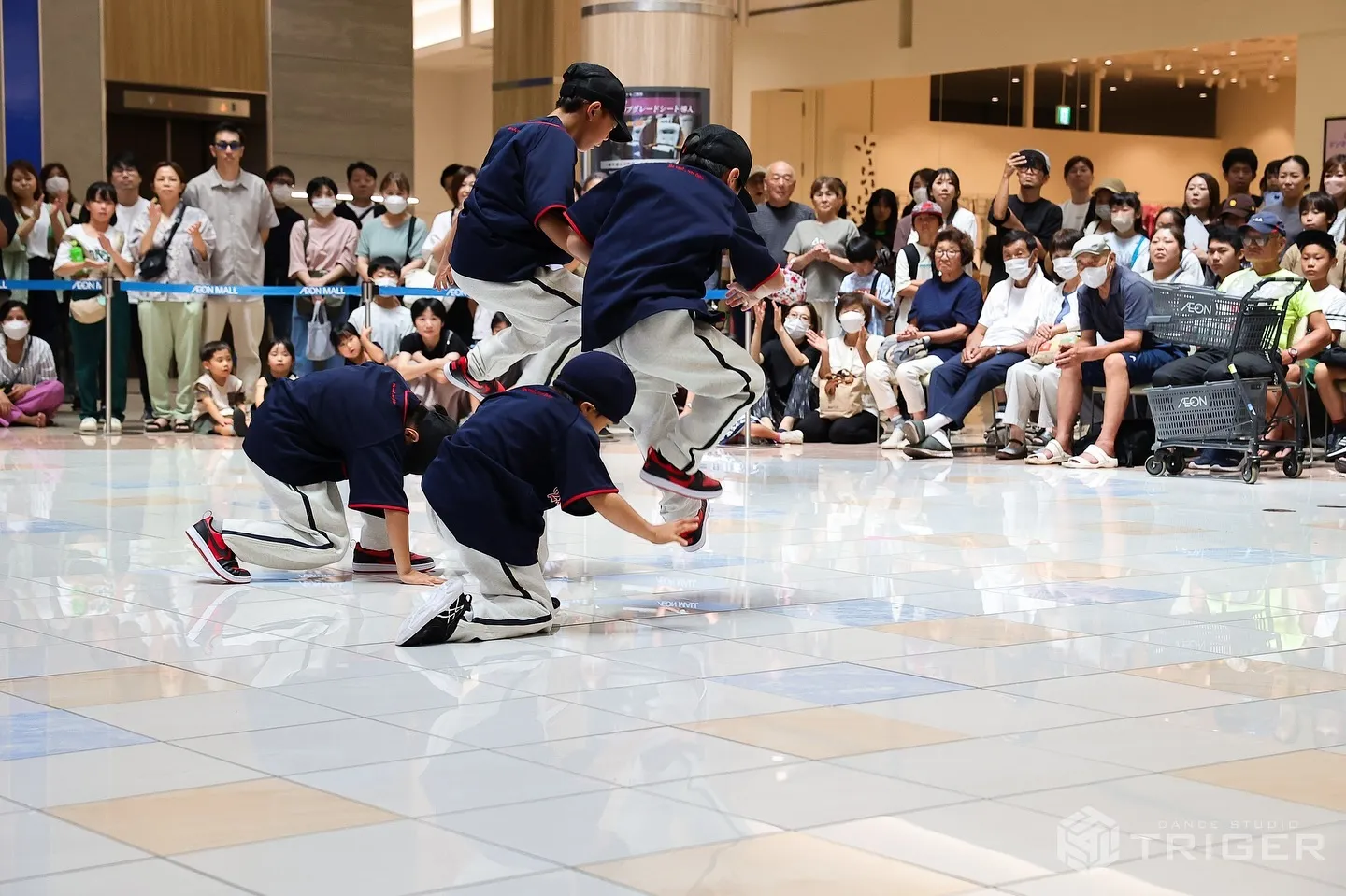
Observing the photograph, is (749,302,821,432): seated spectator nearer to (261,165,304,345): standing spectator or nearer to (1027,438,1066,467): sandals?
(1027,438,1066,467): sandals

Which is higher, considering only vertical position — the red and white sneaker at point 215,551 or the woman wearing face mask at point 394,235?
the woman wearing face mask at point 394,235

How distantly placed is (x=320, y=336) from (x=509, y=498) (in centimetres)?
798

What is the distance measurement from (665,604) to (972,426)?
32.3 feet

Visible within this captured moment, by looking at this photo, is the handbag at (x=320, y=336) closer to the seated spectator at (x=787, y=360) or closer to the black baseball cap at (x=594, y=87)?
the seated spectator at (x=787, y=360)

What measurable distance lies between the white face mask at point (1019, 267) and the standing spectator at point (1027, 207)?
73 centimetres

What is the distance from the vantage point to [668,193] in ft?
17.7

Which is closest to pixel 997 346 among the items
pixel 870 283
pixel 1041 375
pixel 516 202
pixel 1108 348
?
pixel 1041 375

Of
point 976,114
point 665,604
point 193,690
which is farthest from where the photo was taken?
point 976,114

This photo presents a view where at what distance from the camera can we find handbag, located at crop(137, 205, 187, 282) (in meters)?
12.0

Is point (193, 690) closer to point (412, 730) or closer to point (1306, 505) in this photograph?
point (412, 730)

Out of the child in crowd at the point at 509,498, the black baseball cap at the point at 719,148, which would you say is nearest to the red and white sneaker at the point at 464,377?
the black baseball cap at the point at 719,148

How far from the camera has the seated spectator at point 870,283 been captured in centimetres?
1219

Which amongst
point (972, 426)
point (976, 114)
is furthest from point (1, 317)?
point (976, 114)

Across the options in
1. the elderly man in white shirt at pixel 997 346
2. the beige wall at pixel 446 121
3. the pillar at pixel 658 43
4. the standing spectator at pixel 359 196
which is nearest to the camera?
the elderly man in white shirt at pixel 997 346
